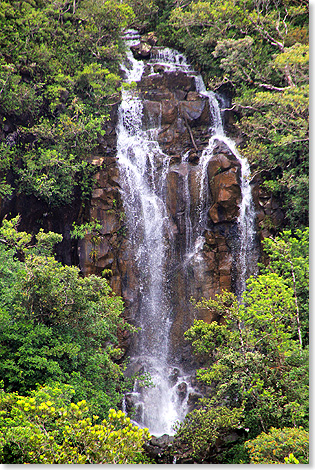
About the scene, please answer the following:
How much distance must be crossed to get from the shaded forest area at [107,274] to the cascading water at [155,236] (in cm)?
86

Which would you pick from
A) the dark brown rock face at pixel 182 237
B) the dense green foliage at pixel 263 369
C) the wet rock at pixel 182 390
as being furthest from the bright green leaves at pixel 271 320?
the wet rock at pixel 182 390

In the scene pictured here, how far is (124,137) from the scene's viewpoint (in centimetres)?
1605

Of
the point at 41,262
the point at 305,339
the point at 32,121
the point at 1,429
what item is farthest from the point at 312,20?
the point at 1,429

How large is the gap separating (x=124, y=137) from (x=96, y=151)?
1.45 m

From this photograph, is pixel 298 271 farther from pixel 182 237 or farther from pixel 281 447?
pixel 182 237

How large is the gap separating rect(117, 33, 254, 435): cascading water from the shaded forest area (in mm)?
857

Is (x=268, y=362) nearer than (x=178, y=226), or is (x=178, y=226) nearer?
(x=268, y=362)

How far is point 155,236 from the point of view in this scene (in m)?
14.6

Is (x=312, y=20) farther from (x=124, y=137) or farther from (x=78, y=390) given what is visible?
(x=78, y=390)

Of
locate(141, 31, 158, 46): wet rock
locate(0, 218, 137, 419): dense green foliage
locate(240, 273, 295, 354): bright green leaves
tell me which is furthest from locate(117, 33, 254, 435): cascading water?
locate(141, 31, 158, 46): wet rock

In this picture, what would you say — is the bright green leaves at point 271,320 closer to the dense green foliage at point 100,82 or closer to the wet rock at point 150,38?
the dense green foliage at point 100,82

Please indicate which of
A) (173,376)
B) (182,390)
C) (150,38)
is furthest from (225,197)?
(150,38)

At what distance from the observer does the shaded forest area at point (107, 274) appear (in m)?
7.01

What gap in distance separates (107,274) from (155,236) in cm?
243
